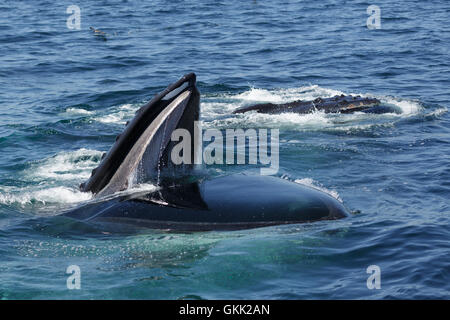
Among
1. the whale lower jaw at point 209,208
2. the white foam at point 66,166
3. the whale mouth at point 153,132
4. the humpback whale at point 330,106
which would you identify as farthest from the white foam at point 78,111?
the whale mouth at point 153,132

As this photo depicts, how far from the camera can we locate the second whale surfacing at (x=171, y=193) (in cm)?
973

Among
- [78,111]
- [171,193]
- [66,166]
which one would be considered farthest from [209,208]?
[78,111]

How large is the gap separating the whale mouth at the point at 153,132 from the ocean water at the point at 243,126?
33.3 inches

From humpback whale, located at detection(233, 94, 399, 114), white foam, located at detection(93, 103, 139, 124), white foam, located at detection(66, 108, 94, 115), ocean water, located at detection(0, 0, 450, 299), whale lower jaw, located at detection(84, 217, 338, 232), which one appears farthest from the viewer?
white foam, located at detection(66, 108, 94, 115)

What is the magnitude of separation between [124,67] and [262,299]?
22529mm

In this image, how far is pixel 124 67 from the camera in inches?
1187

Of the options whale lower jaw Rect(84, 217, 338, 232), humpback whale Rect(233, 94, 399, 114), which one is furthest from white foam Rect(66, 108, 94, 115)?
whale lower jaw Rect(84, 217, 338, 232)

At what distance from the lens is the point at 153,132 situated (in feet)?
31.8

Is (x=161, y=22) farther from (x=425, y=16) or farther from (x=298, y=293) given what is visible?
(x=298, y=293)

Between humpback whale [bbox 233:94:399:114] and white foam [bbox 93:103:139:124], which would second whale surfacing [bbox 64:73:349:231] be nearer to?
humpback whale [bbox 233:94:399:114]

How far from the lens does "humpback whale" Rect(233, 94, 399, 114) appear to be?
21141 millimetres

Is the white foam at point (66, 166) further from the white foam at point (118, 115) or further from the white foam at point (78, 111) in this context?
the white foam at point (78, 111)

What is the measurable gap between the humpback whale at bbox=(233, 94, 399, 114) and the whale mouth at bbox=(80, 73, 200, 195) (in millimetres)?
11488

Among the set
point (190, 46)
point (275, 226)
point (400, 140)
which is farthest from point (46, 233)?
point (190, 46)
